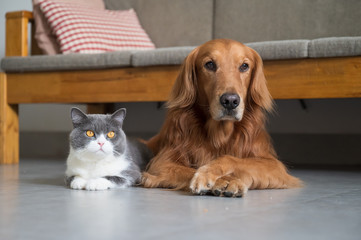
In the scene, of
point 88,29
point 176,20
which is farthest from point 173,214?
point 176,20

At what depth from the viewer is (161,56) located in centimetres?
270

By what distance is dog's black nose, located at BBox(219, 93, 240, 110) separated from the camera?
1.81 meters

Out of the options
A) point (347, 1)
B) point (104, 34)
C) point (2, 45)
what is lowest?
point (2, 45)

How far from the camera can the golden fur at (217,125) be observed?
188 cm

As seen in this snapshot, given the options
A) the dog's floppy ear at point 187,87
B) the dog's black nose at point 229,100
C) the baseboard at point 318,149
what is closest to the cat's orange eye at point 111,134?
the dog's floppy ear at point 187,87

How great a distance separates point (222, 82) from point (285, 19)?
1814 mm

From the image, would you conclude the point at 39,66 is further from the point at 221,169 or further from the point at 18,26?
the point at 221,169

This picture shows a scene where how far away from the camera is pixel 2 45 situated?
14.8 ft

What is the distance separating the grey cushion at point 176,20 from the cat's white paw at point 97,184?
2.08 meters

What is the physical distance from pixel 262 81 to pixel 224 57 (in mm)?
237

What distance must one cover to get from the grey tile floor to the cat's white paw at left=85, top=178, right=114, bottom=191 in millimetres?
41

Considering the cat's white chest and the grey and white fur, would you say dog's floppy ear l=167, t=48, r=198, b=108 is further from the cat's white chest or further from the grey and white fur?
the cat's white chest

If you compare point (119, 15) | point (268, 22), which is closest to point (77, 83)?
point (119, 15)

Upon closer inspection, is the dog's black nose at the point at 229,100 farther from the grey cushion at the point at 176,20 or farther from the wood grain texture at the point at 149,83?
the grey cushion at the point at 176,20
